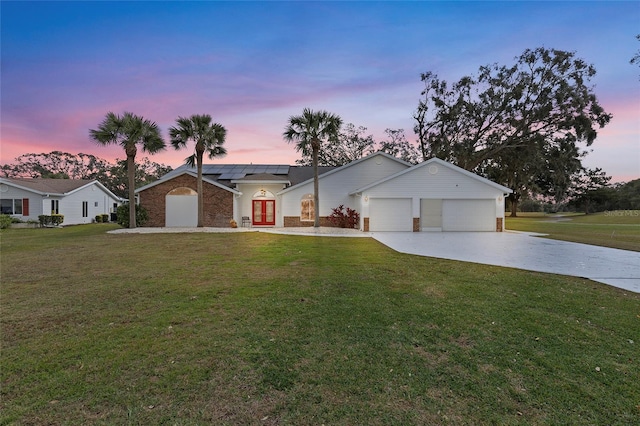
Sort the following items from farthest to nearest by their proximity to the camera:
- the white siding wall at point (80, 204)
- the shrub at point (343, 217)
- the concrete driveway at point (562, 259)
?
the white siding wall at point (80, 204)
the shrub at point (343, 217)
the concrete driveway at point (562, 259)

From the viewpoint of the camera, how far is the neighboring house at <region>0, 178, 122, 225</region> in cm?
2323

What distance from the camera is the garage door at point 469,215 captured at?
64.0 feet

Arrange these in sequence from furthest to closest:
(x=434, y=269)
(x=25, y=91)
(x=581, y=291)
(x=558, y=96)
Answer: (x=558, y=96) → (x=25, y=91) → (x=434, y=269) → (x=581, y=291)

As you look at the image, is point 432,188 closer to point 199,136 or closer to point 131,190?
point 199,136

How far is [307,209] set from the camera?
22.2m

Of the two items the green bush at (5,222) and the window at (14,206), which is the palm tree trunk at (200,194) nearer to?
the green bush at (5,222)

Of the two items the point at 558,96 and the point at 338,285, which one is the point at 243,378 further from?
the point at 558,96

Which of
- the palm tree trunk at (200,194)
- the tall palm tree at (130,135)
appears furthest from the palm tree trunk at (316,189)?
the tall palm tree at (130,135)

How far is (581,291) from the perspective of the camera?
18.5 feet

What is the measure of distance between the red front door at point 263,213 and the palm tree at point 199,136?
4046mm

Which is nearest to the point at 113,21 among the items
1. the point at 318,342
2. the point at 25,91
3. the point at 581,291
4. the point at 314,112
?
the point at 25,91

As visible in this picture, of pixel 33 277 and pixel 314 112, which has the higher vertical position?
pixel 314 112

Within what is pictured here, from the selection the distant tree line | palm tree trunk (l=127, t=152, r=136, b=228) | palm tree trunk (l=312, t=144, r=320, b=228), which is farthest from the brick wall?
the distant tree line

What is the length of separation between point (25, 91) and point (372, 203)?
787 inches
